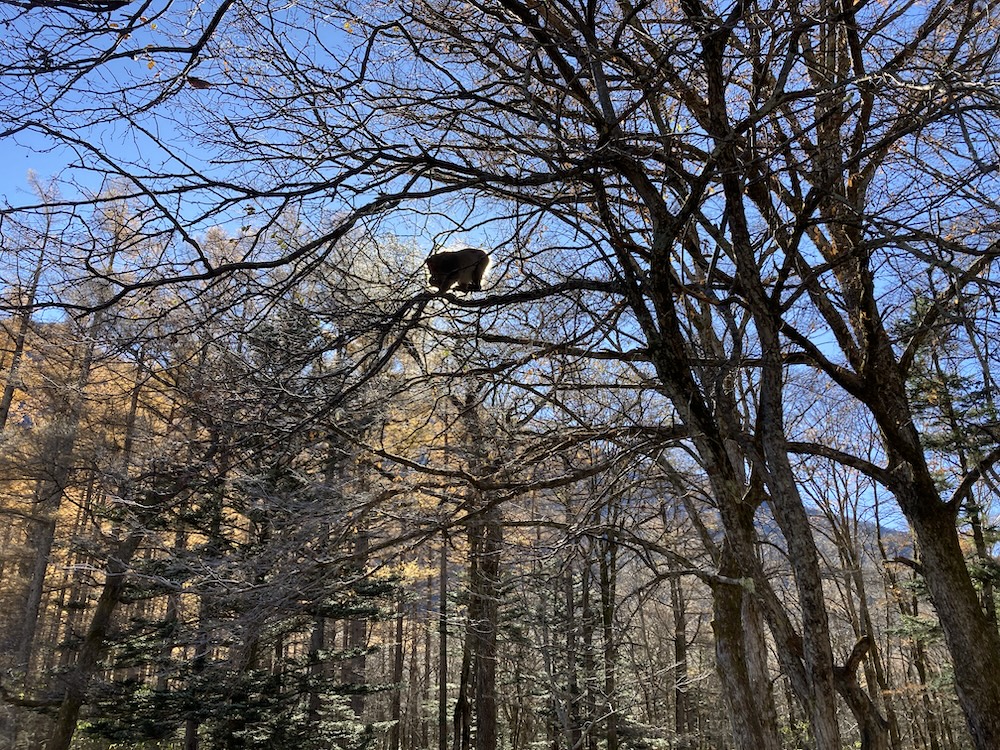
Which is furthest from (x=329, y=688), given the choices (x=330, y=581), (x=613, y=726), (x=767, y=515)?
(x=767, y=515)

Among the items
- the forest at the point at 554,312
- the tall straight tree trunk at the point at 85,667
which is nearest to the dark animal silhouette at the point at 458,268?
the forest at the point at 554,312

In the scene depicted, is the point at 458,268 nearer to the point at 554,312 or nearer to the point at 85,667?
the point at 554,312

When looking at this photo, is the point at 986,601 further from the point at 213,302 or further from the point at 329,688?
the point at 213,302

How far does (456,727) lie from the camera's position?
1454 centimetres

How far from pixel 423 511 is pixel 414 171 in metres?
3.35

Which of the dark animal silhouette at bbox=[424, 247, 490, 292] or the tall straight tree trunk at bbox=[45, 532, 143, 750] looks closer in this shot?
the dark animal silhouette at bbox=[424, 247, 490, 292]

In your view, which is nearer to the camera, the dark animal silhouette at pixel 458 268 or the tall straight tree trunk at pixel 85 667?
the dark animal silhouette at pixel 458 268

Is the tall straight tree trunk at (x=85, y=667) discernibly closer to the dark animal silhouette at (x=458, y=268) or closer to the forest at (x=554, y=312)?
the forest at (x=554, y=312)

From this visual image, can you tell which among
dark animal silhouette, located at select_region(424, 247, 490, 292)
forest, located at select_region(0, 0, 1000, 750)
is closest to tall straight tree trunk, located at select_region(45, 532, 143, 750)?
forest, located at select_region(0, 0, 1000, 750)

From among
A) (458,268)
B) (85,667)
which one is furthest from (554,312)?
(85,667)

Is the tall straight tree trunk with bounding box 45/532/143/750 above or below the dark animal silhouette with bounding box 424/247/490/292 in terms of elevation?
below

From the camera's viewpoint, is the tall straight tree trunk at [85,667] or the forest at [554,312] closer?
the forest at [554,312]

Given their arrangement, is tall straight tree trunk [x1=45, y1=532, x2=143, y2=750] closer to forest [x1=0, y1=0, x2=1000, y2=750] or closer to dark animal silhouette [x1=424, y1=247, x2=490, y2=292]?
forest [x1=0, y1=0, x2=1000, y2=750]

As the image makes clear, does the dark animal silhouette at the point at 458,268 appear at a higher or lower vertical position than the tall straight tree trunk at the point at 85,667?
higher
